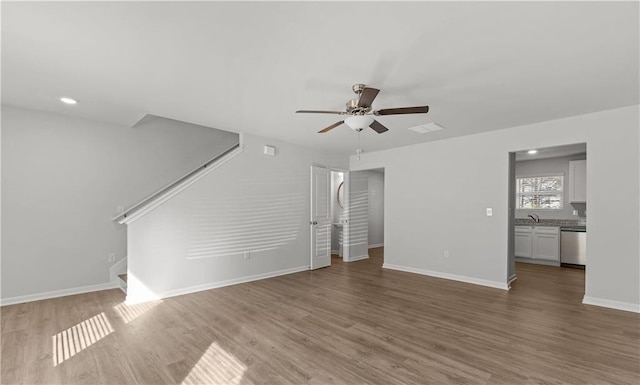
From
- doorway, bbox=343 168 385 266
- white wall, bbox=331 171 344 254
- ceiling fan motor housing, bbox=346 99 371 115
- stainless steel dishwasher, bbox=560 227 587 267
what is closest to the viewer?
ceiling fan motor housing, bbox=346 99 371 115

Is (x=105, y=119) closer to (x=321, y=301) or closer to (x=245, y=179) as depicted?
(x=245, y=179)

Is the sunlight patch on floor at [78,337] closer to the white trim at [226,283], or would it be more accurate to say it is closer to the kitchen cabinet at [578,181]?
the white trim at [226,283]

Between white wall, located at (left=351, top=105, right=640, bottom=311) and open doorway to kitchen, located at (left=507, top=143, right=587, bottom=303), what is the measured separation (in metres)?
0.61

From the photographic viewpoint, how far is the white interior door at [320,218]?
5902 mm

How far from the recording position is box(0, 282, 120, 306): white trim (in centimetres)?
372

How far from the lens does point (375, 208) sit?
8.69 metres

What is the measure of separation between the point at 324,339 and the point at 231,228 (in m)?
2.68

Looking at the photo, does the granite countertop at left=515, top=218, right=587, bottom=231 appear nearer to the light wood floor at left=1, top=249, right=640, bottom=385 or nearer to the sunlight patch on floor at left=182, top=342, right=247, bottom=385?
the light wood floor at left=1, top=249, right=640, bottom=385

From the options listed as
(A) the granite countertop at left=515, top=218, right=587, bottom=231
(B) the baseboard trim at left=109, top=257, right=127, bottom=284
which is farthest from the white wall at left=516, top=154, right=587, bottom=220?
(B) the baseboard trim at left=109, top=257, right=127, bottom=284

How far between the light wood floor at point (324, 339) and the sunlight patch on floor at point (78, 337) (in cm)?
1

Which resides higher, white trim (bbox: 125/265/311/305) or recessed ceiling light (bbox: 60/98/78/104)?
recessed ceiling light (bbox: 60/98/78/104)

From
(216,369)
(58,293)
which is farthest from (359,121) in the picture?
(58,293)

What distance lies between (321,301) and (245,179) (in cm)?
243

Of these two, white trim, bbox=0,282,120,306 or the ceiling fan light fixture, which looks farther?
white trim, bbox=0,282,120,306
